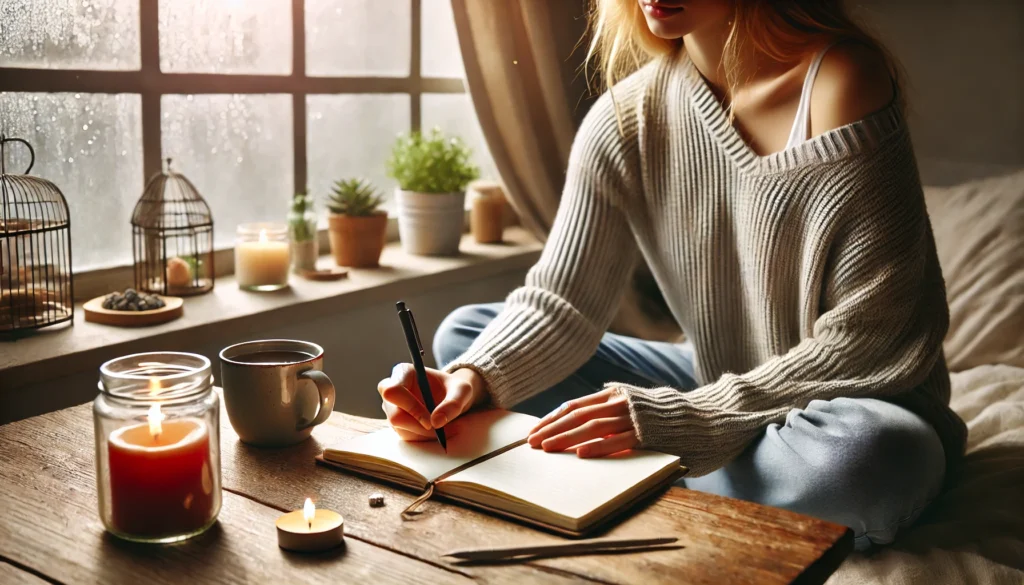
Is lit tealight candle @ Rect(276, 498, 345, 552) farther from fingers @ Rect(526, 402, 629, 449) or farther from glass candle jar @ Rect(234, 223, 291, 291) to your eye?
glass candle jar @ Rect(234, 223, 291, 291)

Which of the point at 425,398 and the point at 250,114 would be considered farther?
the point at 250,114

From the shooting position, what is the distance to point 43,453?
0.97m

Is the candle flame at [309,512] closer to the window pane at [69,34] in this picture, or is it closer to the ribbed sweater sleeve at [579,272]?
the ribbed sweater sleeve at [579,272]

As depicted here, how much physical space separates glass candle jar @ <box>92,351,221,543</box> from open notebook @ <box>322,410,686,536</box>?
183 millimetres

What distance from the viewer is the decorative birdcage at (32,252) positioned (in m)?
1.42

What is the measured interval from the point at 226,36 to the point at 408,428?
1.13 meters

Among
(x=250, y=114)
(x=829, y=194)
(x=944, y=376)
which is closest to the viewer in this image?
(x=829, y=194)

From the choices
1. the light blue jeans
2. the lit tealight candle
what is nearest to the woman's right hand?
the lit tealight candle

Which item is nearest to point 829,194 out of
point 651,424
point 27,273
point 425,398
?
point 651,424

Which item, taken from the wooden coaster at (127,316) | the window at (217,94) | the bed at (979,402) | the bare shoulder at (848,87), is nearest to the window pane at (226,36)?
the window at (217,94)

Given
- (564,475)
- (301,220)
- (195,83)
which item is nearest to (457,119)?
(301,220)

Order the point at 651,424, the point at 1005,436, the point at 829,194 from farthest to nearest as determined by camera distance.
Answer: the point at 1005,436, the point at 829,194, the point at 651,424

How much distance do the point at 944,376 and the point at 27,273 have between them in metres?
1.39

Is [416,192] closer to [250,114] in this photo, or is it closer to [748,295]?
[250,114]
